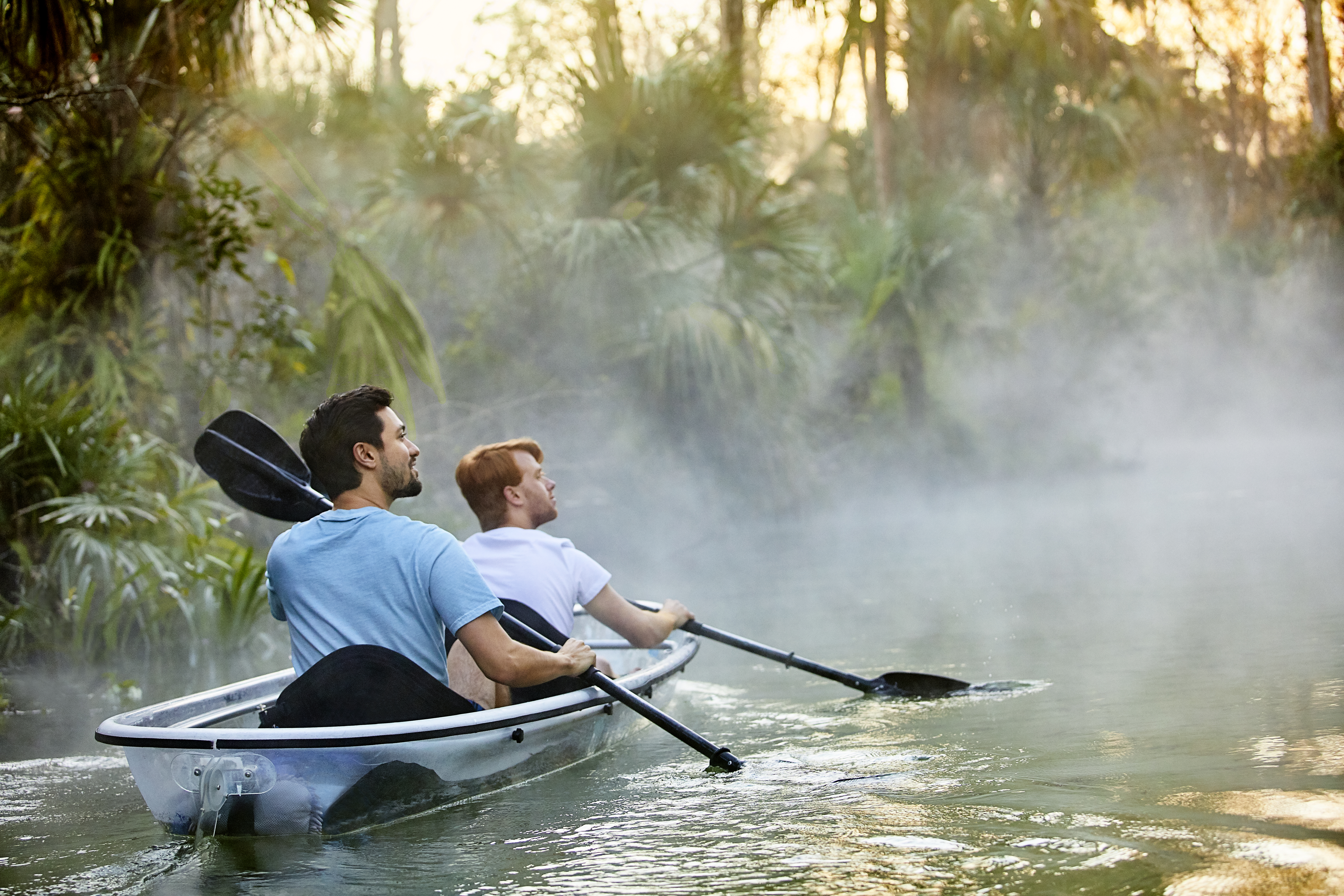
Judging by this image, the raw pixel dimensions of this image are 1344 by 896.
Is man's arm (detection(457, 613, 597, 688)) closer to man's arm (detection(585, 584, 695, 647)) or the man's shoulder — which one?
the man's shoulder

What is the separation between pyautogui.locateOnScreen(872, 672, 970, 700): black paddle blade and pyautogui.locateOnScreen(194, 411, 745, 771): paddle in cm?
158

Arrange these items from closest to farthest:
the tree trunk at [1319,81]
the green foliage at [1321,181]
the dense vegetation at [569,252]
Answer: the dense vegetation at [569,252], the green foliage at [1321,181], the tree trunk at [1319,81]

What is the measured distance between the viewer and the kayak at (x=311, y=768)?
142 inches

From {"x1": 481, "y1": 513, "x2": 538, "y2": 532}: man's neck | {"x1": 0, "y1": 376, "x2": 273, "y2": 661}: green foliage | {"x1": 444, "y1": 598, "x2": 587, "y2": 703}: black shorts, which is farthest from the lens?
{"x1": 0, "y1": 376, "x2": 273, "y2": 661}: green foliage

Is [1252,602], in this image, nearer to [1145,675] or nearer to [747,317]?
[1145,675]

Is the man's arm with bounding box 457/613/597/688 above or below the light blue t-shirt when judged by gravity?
below

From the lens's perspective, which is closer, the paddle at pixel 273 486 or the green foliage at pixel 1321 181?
the paddle at pixel 273 486

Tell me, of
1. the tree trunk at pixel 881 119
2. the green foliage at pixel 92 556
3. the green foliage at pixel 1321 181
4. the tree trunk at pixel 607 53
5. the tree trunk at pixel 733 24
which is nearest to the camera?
the green foliage at pixel 92 556

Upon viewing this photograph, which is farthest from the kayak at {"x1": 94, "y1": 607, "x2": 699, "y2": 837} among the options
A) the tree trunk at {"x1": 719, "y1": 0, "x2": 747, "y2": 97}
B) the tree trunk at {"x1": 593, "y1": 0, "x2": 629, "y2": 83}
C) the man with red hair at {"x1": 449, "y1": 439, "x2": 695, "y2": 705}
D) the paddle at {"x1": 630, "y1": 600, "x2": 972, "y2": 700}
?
the tree trunk at {"x1": 719, "y1": 0, "x2": 747, "y2": 97}

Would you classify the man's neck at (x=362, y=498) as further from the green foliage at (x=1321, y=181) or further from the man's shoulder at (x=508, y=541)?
the green foliage at (x=1321, y=181)

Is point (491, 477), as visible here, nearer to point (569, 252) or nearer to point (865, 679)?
point (865, 679)

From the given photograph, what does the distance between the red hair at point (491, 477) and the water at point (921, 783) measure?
1.00 meters

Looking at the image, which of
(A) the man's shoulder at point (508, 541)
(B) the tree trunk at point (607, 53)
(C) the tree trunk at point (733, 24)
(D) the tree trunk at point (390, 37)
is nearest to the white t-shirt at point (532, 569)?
(A) the man's shoulder at point (508, 541)

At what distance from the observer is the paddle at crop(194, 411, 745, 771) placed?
4508 mm
